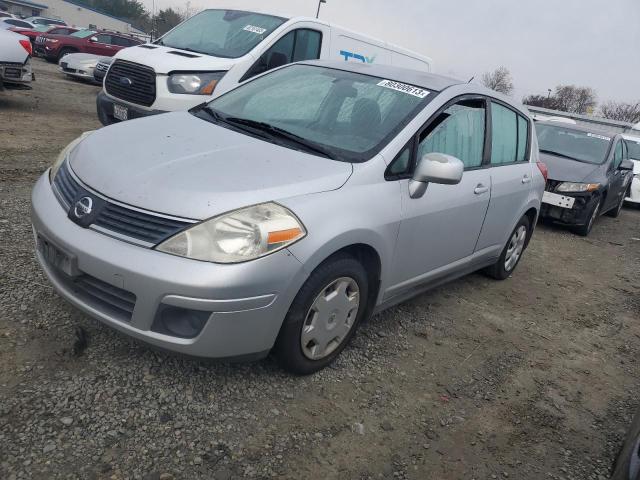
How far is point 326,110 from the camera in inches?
131

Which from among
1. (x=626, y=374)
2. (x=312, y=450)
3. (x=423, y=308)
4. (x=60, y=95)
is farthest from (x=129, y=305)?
(x=60, y=95)

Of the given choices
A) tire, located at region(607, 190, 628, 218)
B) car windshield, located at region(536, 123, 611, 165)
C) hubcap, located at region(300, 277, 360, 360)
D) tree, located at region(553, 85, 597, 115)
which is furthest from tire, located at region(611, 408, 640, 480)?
tree, located at region(553, 85, 597, 115)

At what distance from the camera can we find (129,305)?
232 cm

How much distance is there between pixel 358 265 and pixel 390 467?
1000 mm

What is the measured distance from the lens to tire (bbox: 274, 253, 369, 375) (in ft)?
8.31

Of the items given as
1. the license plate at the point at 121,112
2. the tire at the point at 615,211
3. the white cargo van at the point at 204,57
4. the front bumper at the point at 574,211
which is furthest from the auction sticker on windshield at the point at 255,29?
the tire at the point at 615,211

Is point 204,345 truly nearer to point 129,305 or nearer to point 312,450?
point 129,305

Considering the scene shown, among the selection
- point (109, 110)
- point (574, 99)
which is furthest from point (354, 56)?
point (574, 99)

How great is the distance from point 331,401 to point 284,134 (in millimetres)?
1543

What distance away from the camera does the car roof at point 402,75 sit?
11.5 ft

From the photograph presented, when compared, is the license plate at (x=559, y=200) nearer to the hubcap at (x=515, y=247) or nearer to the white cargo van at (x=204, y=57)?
the hubcap at (x=515, y=247)

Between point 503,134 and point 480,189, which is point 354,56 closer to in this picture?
point 503,134

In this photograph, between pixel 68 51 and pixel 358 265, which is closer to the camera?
pixel 358 265

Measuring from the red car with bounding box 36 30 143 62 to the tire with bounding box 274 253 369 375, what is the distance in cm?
2018
